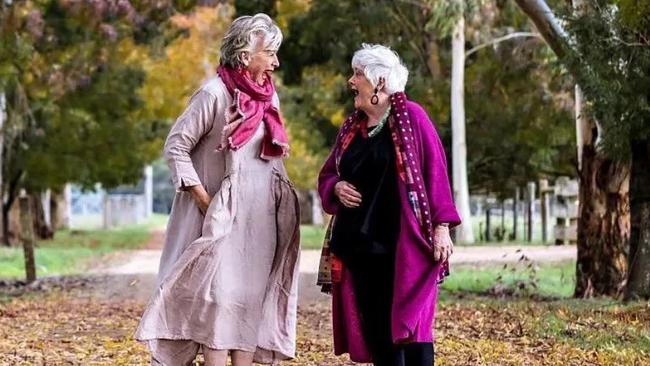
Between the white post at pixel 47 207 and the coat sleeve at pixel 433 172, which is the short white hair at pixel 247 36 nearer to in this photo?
the coat sleeve at pixel 433 172

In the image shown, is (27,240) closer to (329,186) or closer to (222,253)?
(222,253)

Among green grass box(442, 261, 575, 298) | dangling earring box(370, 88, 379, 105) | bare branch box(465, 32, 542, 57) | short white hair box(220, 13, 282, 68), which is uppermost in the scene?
bare branch box(465, 32, 542, 57)

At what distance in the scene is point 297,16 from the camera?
91.6 feet

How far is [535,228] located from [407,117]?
32.2 m

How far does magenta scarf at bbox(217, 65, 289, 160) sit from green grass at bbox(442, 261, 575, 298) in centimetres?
942

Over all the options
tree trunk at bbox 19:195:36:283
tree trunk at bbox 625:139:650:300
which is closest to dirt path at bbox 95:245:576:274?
tree trunk at bbox 19:195:36:283

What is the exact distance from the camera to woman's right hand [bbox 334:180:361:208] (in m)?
6.21

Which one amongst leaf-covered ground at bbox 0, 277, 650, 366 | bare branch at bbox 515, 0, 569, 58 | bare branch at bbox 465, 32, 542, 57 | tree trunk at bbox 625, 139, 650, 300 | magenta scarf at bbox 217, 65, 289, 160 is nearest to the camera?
magenta scarf at bbox 217, 65, 289, 160

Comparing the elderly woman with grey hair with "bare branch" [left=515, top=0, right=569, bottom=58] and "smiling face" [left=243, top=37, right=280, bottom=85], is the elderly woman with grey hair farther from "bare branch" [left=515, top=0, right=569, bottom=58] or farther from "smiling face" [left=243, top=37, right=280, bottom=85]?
"bare branch" [left=515, top=0, right=569, bottom=58]

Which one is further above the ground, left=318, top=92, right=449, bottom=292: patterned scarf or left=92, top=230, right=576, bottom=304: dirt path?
left=318, top=92, right=449, bottom=292: patterned scarf

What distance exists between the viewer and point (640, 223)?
12.5 meters

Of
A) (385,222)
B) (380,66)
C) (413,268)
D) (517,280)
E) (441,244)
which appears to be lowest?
(517,280)

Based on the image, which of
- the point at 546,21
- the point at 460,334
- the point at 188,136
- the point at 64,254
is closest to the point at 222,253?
the point at 188,136

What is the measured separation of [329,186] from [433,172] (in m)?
0.53
